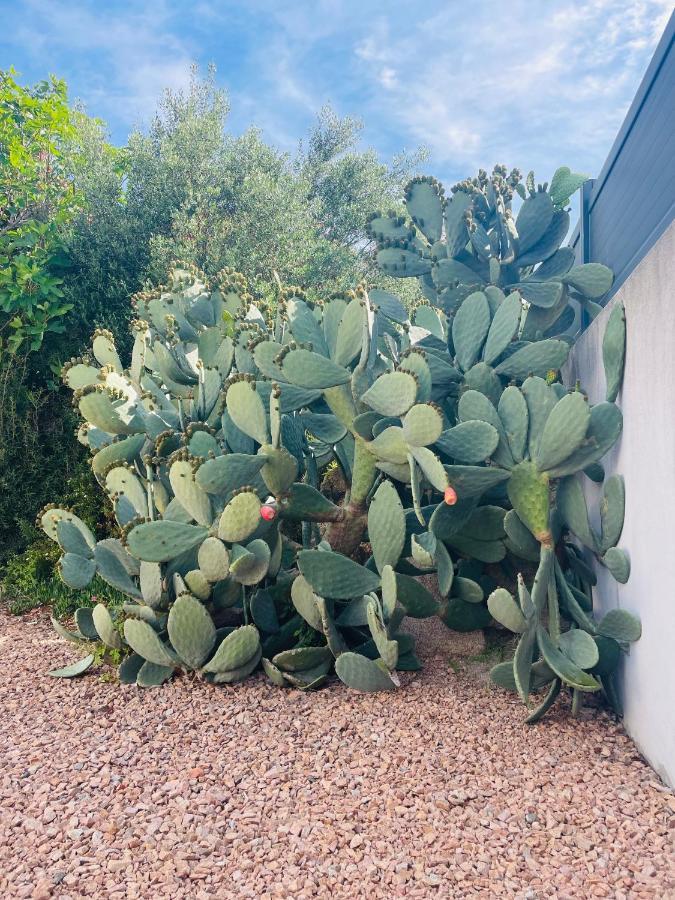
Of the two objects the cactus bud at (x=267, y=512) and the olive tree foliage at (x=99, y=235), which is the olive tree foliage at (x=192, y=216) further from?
the cactus bud at (x=267, y=512)

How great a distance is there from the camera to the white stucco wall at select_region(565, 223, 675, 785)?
7.60ft

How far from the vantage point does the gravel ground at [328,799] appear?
1995 millimetres

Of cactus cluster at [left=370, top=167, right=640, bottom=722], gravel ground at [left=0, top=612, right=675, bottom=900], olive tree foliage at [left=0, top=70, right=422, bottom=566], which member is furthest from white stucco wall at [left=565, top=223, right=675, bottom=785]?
olive tree foliage at [left=0, top=70, right=422, bottom=566]

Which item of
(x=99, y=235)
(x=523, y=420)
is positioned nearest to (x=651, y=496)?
(x=523, y=420)

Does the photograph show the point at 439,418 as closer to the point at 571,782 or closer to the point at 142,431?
the point at 571,782

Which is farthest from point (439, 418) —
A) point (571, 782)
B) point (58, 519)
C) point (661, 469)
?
point (58, 519)

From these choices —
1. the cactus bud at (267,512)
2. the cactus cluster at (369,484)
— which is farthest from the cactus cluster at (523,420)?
the cactus bud at (267,512)

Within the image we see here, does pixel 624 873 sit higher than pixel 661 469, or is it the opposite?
pixel 661 469

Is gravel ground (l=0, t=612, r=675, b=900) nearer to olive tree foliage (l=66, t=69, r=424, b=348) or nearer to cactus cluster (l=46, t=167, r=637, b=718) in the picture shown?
cactus cluster (l=46, t=167, r=637, b=718)

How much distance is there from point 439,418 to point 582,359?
1130mm

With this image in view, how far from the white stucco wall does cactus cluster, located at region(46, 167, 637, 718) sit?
9 centimetres

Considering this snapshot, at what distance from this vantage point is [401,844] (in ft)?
6.89

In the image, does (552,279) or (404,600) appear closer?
(404,600)

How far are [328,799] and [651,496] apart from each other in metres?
1.44
